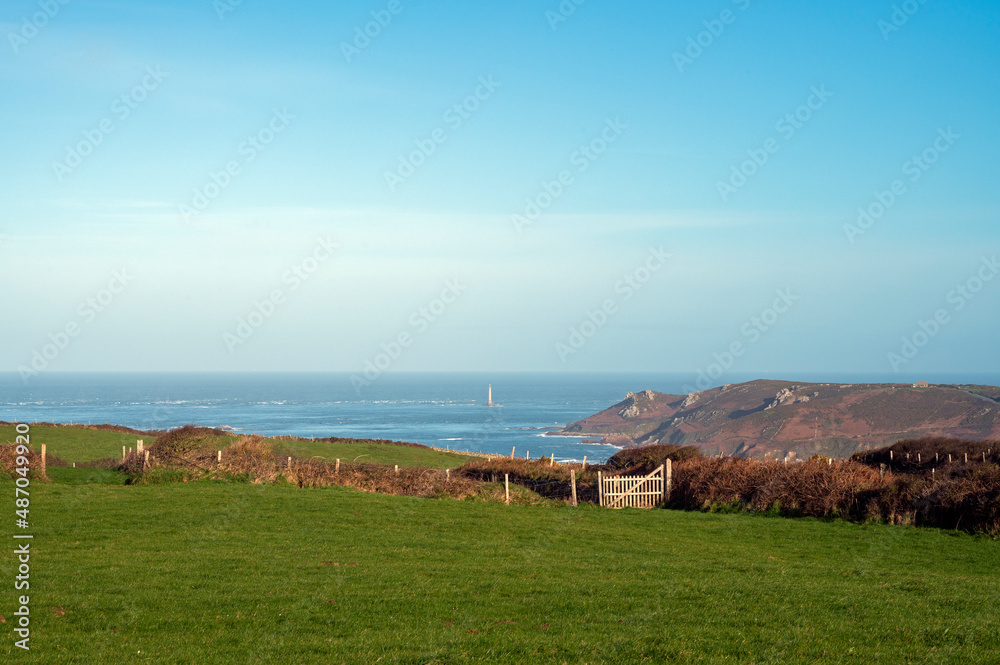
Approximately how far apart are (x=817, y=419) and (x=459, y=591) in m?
97.8

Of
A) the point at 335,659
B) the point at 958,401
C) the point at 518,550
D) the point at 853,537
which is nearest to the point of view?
the point at 335,659

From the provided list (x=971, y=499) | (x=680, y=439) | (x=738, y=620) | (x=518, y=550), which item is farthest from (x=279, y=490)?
(x=680, y=439)

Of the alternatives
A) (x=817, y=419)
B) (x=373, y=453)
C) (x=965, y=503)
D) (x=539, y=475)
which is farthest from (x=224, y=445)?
(x=817, y=419)

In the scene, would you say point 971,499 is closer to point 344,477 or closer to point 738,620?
point 738,620

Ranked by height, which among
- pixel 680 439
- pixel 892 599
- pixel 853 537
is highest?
pixel 892 599

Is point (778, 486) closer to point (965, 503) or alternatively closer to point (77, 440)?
point (965, 503)

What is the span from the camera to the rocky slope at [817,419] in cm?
8844

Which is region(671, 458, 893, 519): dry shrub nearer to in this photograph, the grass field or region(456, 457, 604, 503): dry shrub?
region(456, 457, 604, 503): dry shrub

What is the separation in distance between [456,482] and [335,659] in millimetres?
19825

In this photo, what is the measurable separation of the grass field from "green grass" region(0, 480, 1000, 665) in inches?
839

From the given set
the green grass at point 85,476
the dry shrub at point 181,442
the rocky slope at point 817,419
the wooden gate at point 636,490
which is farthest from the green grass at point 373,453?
the rocky slope at point 817,419

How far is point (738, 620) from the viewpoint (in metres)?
10.3

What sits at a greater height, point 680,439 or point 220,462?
point 220,462

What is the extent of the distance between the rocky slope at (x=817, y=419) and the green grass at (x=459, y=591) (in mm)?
63439
